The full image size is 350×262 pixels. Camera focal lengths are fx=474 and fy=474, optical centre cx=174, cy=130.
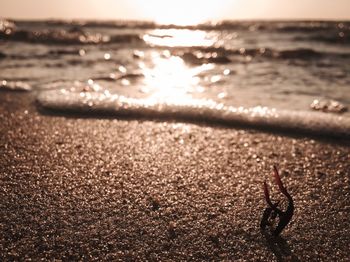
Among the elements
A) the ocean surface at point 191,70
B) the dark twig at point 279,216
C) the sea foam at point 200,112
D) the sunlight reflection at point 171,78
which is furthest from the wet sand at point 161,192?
the sunlight reflection at point 171,78

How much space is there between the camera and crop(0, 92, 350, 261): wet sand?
2.03m

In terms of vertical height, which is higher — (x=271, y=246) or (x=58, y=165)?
(x=58, y=165)

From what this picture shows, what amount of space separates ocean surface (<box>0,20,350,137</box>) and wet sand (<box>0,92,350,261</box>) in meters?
0.35

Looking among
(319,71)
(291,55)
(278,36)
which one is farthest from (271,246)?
(278,36)

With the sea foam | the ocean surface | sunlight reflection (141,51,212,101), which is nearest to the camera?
the sea foam

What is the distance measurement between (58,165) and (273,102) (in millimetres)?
2105

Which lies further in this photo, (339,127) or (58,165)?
(339,127)

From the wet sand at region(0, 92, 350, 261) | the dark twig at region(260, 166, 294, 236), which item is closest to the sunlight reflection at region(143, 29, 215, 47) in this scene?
the wet sand at region(0, 92, 350, 261)

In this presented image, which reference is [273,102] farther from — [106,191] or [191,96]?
[106,191]

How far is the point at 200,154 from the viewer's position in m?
2.99

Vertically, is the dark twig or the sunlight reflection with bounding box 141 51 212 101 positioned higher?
the sunlight reflection with bounding box 141 51 212 101

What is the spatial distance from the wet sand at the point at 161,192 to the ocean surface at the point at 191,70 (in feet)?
1.16

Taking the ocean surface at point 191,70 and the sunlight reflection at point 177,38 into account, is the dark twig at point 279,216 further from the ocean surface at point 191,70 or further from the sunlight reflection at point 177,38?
the sunlight reflection at point 177,38

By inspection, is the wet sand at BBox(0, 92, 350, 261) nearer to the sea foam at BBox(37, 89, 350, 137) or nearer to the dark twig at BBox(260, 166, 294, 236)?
the dark twig at BBox(260, 166, 294, 236)
